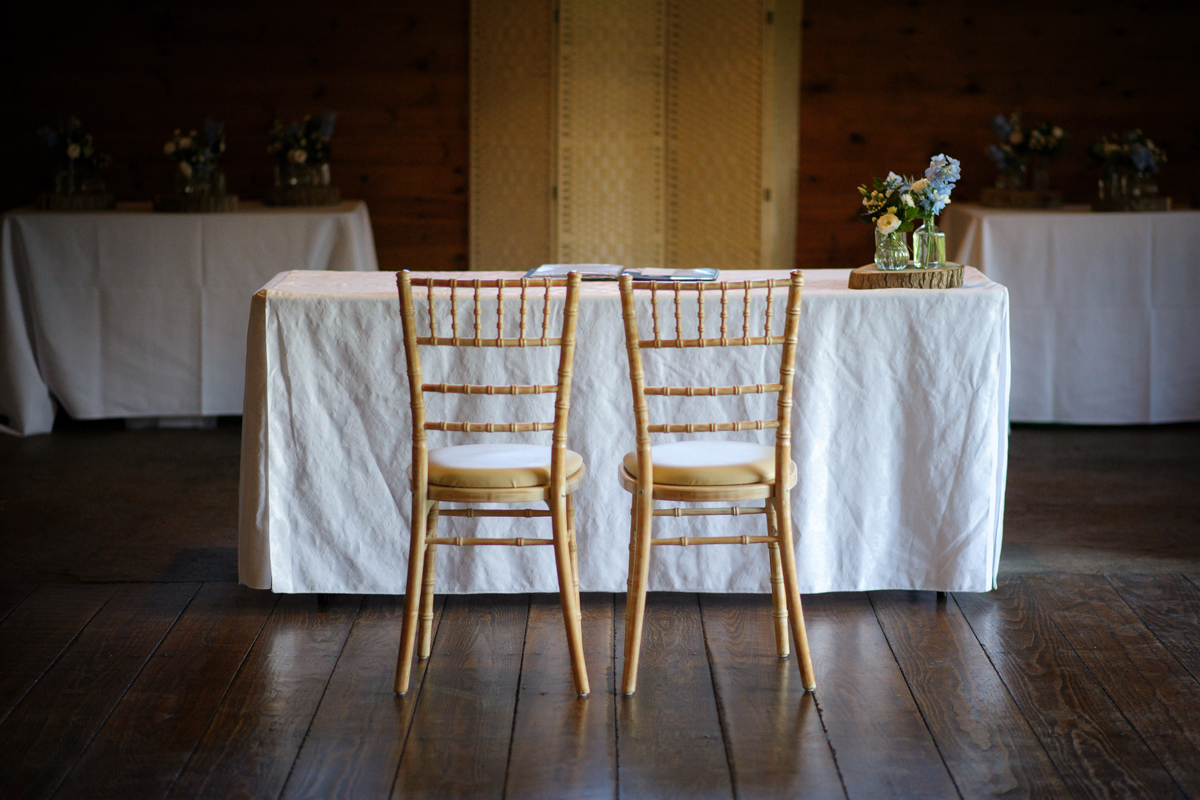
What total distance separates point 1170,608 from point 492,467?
163 cm

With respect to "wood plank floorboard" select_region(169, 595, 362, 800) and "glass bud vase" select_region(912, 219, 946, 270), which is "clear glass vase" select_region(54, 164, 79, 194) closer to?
"wood plank floorboard" select_region(169, 595, 362, 800)

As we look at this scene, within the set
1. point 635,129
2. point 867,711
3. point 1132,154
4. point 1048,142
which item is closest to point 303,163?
point 635,129

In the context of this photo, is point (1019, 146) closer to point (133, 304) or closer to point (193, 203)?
point (193, 203)

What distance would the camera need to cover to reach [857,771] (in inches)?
81.1

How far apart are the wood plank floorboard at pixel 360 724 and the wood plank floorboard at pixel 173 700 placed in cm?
22

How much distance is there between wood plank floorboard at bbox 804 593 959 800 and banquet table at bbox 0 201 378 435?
103 inches

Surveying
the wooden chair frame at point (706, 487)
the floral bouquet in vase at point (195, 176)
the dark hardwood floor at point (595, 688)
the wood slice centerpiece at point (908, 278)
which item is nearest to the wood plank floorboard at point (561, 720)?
the dark hardwood floor at point (595, 688)

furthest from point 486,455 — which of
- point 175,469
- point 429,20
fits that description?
point 429,20

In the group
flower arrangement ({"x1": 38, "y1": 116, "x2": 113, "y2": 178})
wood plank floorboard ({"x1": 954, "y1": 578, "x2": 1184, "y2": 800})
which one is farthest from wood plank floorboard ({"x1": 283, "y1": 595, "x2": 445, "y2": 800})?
flower arrangement ({"x1": 38, "y1": 116, "x2": 113, "y2": 178})

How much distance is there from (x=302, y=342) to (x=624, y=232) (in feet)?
9.67

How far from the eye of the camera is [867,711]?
2.28 m

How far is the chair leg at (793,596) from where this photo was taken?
2305 mm

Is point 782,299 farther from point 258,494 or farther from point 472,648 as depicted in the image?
point 258,494

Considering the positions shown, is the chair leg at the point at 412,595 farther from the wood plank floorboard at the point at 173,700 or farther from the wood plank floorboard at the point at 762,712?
the wood plank floorboard at the point at 762,712
